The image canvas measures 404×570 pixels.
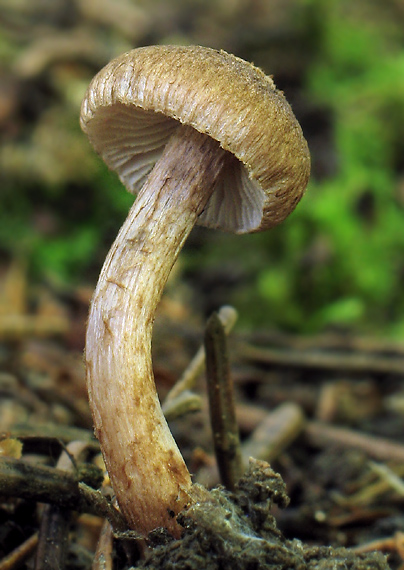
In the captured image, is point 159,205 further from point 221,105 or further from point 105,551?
point 105,551

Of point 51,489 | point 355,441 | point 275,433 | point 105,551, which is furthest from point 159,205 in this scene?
point 355,441

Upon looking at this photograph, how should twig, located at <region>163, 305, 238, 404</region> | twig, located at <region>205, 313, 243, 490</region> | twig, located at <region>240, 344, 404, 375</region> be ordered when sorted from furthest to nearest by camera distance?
twig, located at <region>240, 344, 404, 375</region>, twig, located at <region>163, 305, 238, 404</region>, twig, located at <region>205, 313, 243, 490</region>

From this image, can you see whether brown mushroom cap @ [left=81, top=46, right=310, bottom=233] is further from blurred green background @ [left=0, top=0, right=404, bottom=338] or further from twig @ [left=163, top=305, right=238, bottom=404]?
blurred green background @ [left=0, top=0, right=404, bottom=338]

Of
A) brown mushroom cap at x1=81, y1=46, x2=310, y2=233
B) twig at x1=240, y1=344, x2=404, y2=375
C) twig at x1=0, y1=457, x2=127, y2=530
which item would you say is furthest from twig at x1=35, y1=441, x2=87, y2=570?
twig at x1=240, y1=344, x2=404, y2=375

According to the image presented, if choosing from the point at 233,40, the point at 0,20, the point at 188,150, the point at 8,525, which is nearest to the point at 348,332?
the point at 188,150

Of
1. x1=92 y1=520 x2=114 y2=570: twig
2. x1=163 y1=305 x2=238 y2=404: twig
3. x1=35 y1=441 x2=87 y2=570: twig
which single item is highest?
x1=163 y1=305 x2=238 y2=404: twig

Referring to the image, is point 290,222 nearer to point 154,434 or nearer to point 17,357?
point 17,357
